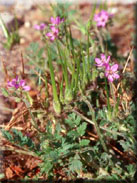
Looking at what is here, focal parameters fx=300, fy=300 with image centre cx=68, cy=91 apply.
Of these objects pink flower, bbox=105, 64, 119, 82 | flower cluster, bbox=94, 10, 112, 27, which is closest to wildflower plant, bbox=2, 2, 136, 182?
pink flower, bbox=105, 64, 119, 82

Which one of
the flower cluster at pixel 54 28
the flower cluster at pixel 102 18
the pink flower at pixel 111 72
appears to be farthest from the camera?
Result: the flower cluster at pixel 102 18

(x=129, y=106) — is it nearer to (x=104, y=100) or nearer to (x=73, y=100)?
(x=104, y=100)

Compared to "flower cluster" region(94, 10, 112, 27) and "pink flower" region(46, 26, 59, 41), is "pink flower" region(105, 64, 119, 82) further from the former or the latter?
"flower cluster" region(94, 10, 112, 27)

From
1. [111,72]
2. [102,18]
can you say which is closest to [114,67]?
[111,72]

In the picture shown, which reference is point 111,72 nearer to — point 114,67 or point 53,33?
point 114,67

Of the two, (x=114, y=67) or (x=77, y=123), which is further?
(x=77, y=123)

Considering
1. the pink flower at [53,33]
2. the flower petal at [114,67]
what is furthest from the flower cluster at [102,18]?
the flower petal at [114,67]

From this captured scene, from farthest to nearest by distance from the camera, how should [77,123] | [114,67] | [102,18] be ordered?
1. [102,18]
2. [77,123]
3. [114,67]

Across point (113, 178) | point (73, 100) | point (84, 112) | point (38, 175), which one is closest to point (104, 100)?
point (84, 112)

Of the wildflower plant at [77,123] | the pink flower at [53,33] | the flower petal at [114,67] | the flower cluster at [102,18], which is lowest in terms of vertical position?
the wildflower plant at [77,123]

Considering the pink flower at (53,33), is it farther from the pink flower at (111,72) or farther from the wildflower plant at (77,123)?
the pink flower at (111,72)

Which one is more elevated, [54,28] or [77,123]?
[54,28]
